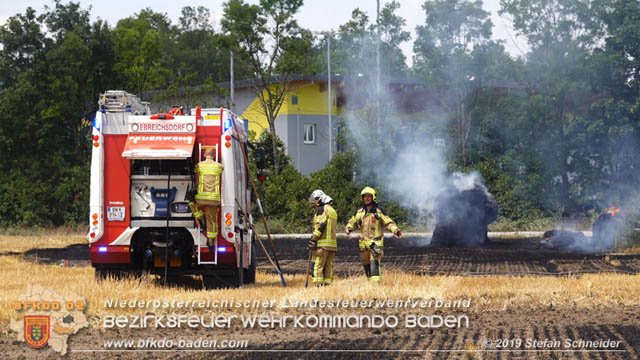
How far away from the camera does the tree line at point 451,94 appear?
3378 centimetres

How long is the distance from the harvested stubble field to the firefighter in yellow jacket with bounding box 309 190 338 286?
38cm

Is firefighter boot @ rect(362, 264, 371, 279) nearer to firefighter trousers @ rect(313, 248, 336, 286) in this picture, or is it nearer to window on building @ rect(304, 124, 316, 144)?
firefighter trousers @ rect(313, 248, 336, 286)

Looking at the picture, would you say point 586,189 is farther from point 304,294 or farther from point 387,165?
point 304,294

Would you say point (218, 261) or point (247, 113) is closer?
point (218, 261)

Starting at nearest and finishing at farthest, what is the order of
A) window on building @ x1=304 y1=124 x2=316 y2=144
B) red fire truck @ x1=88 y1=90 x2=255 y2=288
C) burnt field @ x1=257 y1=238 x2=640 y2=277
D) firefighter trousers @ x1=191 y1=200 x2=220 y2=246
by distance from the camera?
firefighter trousers @ x1=191 y1=200 x2=220 y2=246, red fire truck @ x1=88 y1=90 x2=255 y2=288, burnt field @ x1=257 y1=238 x2=640 y2=277, window on building @ x1=304 y1=124 x2=316 y2=144

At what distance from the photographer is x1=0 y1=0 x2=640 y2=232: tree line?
33.8 meters

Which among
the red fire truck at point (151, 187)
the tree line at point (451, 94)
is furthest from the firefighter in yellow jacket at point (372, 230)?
the tree line at point (451, 94)

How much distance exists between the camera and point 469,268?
67.1 ft

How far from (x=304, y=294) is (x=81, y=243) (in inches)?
774

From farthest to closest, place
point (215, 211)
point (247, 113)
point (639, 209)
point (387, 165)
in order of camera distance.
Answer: point (247, 113) → point (387, 165) → point (639, 209) → point (215, 211)

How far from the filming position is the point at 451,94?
136 ft

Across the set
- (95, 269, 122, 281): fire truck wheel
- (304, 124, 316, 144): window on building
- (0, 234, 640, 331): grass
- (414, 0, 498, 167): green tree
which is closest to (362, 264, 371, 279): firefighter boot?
(0, 234, 640, 331): grass

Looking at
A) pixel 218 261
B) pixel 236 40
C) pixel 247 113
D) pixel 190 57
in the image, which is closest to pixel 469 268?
pixel 218 261

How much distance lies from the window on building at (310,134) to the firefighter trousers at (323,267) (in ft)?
125
